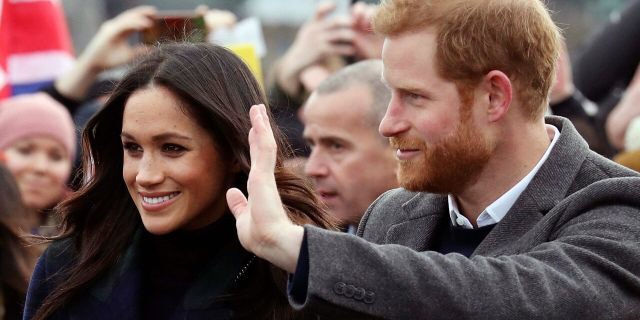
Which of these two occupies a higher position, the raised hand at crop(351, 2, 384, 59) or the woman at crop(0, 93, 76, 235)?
the raised hand at crop(351, 2, 384, 59)

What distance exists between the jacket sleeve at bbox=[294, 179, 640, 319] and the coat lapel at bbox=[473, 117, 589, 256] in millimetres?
230

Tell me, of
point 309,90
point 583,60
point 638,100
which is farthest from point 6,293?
point 583,60

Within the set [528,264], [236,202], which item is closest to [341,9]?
[236,202]

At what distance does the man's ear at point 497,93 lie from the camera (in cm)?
348

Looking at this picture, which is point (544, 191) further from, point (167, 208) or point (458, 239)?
point (167, 208)

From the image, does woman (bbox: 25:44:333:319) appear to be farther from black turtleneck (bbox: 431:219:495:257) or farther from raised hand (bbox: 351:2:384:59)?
raised hand (bbox: 351:2:384:59)

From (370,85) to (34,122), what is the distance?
2392 mm

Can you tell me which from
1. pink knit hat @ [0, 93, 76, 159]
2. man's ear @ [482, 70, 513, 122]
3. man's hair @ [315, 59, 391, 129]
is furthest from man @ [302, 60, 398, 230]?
man's ear @ [482, 70, 513, 122]

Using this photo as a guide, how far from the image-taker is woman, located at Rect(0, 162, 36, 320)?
5328 mm

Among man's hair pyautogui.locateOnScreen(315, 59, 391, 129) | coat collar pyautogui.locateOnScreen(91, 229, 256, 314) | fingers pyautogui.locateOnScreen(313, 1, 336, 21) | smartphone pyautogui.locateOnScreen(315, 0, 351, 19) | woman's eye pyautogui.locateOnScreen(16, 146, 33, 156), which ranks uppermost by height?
coat collar pyautogui.locateOnScreen(91, 229, 256, 314)

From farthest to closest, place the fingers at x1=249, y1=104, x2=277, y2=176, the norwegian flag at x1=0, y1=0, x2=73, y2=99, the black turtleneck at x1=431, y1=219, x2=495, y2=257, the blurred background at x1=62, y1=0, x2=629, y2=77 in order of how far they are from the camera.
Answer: the blurred background at x1=62, y1=0, x2=629, y2=77 < the norwegian flag at x1=0, y1=0, x2=73, y2=99 < the black turtleneck at x1=431, y1=219, x2=495, y2=257 < the fingers at x1=249, y1=104, x2=277, y2=176

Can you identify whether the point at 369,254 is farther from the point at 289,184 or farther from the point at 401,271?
the point at 289,184

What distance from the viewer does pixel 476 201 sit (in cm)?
360

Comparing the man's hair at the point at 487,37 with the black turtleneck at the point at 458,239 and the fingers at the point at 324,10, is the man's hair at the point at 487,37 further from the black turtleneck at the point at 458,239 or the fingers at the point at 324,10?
the fingers at the point at 324,10
